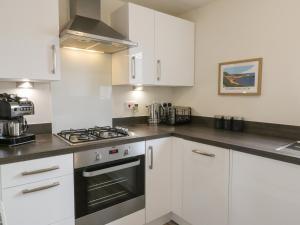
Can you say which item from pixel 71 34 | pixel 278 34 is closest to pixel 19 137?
pixel 71 34

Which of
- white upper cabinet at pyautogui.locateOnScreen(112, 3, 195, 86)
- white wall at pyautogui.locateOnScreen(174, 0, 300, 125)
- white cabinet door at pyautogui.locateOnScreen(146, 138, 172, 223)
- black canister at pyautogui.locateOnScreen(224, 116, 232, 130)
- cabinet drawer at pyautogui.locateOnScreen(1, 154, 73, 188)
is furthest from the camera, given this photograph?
black canister at pyautogui.locateOnScreen(224, 116, 232, 130)

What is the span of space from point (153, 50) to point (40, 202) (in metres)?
1.66

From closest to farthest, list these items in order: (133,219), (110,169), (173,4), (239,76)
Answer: (110,169) → (133,219) → (239,76) → (173,4)

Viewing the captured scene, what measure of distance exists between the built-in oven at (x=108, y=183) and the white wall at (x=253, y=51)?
1.09 meters

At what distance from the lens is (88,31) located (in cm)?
168

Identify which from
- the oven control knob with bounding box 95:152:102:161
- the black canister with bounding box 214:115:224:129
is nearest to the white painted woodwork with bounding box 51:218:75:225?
the oven control knob with bounding box 95:152:102:161

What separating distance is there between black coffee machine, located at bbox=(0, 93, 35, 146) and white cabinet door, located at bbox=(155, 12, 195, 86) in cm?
129

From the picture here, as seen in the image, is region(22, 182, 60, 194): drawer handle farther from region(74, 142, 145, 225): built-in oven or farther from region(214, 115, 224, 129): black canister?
region(214, 115, 224, 129): black canister

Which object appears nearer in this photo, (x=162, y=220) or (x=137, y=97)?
(x=162, y=220)

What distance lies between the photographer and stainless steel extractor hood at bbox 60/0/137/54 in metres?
1.64

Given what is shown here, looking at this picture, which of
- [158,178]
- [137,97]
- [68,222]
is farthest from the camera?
[137,97]

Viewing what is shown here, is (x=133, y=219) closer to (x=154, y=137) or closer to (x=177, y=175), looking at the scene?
(x=177, y=175)

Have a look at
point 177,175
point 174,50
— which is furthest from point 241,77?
point 177,175

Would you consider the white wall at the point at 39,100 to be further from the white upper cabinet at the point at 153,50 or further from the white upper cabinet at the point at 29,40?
the white upper cabinet at the point at 153,50
